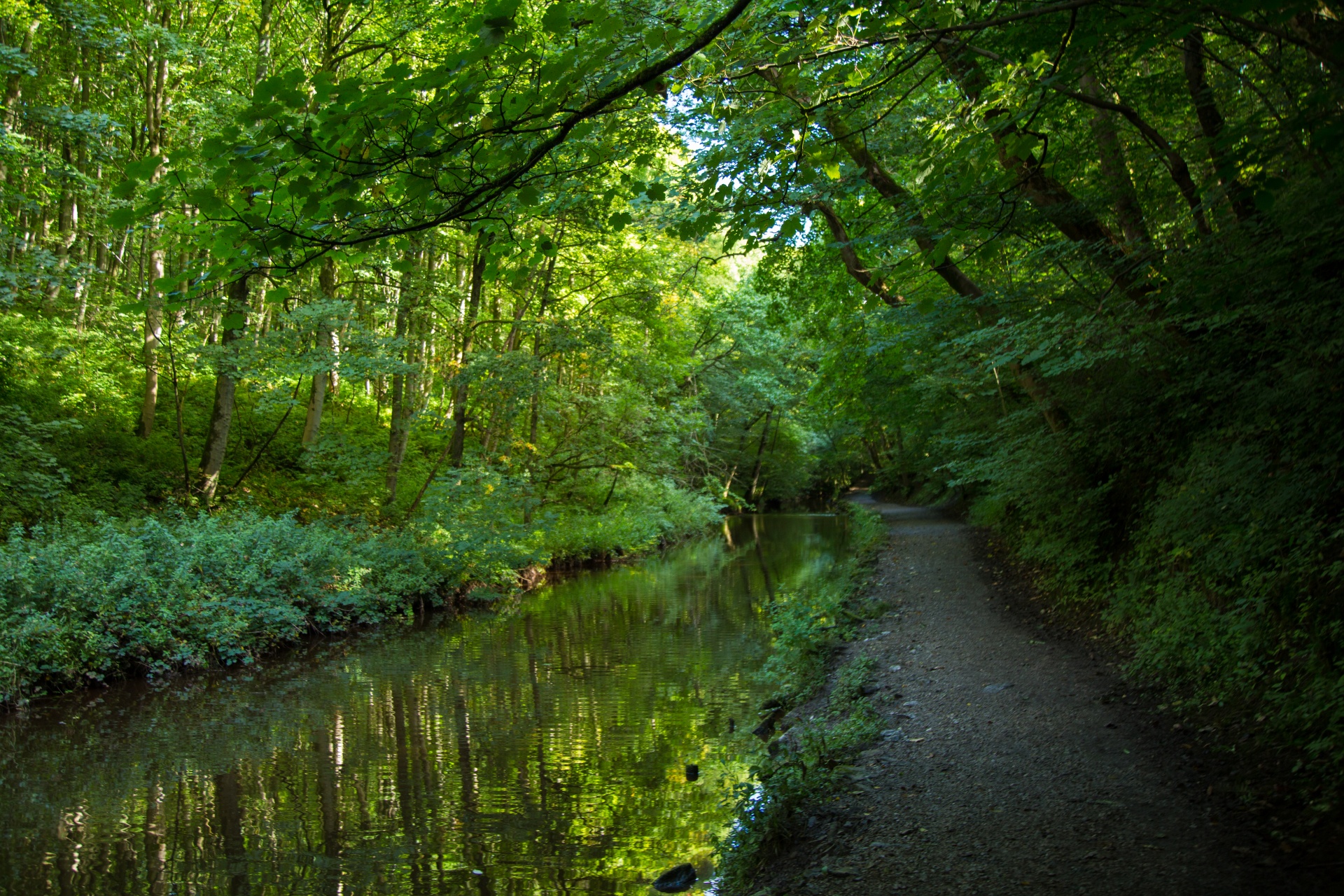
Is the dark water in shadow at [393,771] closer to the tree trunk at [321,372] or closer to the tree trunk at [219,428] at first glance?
the tree trunk at [219,428]

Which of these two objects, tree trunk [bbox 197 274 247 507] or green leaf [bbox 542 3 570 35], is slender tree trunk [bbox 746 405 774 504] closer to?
tree trunk [bbox 197 274 247 507]

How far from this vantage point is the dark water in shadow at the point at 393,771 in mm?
4742

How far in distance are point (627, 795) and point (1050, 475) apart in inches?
244

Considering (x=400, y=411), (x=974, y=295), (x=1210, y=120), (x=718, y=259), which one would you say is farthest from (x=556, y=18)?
(x=400, y=411)

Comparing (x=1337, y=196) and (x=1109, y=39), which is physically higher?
(x=1109, y=39)

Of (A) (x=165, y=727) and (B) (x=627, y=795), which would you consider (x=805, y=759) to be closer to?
(B) (x=627, y=795)

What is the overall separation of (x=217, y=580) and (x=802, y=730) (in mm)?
7702

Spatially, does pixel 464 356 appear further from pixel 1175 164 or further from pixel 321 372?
pixel 1175 164

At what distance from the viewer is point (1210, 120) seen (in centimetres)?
649

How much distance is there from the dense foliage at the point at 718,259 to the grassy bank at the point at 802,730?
7.52 ft

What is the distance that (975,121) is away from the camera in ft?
16.0

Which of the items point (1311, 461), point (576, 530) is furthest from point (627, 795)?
point (576, 530)

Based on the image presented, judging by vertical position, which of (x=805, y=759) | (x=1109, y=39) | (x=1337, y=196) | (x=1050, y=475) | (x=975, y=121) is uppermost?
(x=1109, y=39)

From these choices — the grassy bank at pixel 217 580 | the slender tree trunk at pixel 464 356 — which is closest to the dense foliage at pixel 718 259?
the slender tree trunk at pixel 464 356
